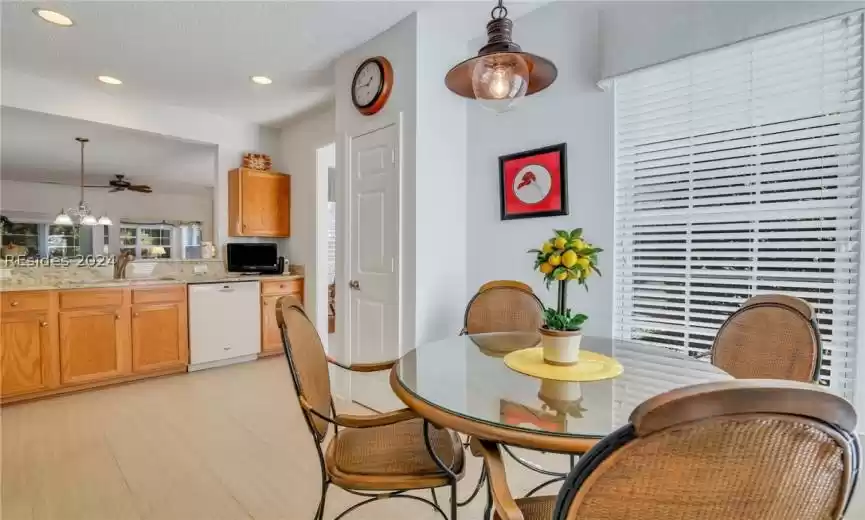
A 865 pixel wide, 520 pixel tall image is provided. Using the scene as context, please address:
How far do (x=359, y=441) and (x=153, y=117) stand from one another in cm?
413

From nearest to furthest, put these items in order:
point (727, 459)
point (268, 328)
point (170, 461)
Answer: point (727, 459)
point (170, 461)
point (268, 328)

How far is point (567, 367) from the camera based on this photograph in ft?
4.55

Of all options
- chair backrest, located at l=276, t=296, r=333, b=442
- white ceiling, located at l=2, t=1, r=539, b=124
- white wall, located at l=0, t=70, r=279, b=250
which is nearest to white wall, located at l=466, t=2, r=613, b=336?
white ceiling, located at l=2, t=1, r=539, b=124

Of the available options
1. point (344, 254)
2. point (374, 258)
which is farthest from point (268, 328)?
point (374, 258)

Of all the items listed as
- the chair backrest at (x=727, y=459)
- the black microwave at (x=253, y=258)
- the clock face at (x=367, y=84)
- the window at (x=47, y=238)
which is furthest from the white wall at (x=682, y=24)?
the window at (x=47, y=238)

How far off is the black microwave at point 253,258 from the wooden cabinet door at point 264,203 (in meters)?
0.15

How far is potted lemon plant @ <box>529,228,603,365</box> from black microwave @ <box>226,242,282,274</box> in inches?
154

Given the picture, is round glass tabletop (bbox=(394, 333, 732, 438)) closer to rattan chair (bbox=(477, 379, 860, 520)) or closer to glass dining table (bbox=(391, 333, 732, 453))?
glass dining table (bbox=(391, 333, 732, 453))

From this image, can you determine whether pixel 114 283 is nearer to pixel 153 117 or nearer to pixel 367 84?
pixel 153 117

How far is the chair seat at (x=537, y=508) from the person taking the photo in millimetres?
1048

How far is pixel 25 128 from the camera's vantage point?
459cm

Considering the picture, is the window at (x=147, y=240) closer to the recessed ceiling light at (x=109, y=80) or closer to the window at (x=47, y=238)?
the window at (x=47, y=238)

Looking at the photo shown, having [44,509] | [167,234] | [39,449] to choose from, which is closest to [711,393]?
[44,509]

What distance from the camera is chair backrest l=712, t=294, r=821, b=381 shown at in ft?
4.67
